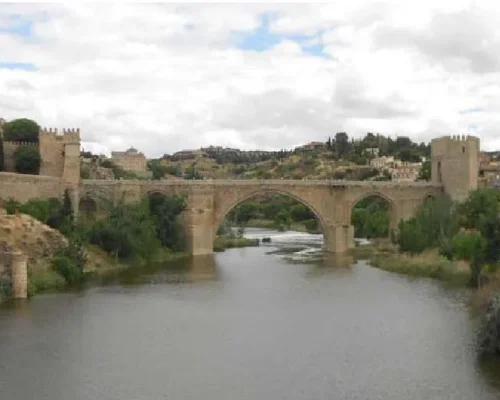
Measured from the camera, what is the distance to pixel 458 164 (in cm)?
3344

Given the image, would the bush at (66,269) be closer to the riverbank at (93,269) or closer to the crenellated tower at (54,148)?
the riverbank at (93,269)

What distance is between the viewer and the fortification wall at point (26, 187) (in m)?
25.1

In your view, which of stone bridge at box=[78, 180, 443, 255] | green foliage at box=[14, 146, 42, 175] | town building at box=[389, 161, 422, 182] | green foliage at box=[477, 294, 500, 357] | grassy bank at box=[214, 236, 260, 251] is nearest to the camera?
green foliage at box=[477, 294, 500, 357]

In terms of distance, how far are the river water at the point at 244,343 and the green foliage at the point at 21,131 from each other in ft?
55.0

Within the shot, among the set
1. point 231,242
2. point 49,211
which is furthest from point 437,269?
point 231,242

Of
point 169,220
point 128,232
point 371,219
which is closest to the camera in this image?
point 128,232

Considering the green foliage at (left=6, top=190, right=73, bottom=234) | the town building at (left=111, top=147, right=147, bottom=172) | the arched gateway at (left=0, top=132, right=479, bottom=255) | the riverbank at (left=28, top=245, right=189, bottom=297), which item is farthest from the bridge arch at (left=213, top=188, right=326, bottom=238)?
the town building at (left=111, top=147, right=147, bottom=172)

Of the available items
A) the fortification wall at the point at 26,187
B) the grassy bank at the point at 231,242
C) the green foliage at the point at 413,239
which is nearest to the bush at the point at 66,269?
the fortification wall at the point at 26,187

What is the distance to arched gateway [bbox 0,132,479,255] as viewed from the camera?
3069 centimetres

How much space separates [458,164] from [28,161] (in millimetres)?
17904

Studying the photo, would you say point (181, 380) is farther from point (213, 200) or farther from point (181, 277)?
point (213, 200)

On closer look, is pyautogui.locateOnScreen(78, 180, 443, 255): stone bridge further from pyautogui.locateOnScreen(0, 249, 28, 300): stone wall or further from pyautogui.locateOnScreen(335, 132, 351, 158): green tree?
pyautogui.locateOnScreen(335, 132, 351, 158): green tree

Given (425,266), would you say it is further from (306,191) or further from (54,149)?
(54,149)

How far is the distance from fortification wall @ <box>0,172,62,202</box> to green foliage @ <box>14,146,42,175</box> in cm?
259
